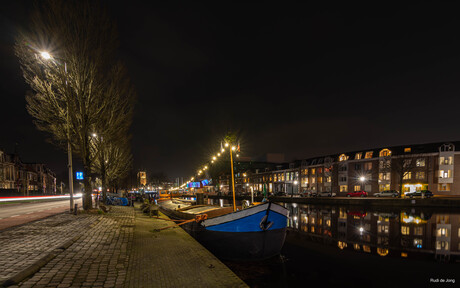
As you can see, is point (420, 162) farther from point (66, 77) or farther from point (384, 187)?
point (66, 77)

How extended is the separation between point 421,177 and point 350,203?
75.9 ft

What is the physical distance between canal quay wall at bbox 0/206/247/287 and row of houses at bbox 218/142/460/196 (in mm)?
41653

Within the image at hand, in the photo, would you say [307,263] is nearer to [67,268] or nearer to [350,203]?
[67,268]

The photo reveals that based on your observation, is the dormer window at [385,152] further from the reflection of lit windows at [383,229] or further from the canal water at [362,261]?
the reflection of lit windows at [383,229]

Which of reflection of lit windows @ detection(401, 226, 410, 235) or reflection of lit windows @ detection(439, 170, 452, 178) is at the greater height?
reflection of lit windows @ detection(439, 170, 452, 178)

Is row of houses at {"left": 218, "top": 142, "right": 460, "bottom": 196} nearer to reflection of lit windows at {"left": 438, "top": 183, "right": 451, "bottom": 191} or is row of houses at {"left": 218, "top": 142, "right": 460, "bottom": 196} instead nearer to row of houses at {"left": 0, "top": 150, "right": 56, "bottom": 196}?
reflection of lit windows at {"left": 438, "top": 183, "right": 451, "bottom": 191}

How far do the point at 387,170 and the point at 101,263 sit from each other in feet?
199

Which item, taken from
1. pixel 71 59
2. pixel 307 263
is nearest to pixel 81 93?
pixel 71 59

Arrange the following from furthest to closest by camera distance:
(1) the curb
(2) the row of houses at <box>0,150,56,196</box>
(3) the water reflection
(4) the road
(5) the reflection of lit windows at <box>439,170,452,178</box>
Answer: (2) the row of houses at <box>0,150,56,196</box> → (5) the reflection of lit windows at <box>439,170,452,178</box> → (4) the road → (3) the water reflection → (1) the curb

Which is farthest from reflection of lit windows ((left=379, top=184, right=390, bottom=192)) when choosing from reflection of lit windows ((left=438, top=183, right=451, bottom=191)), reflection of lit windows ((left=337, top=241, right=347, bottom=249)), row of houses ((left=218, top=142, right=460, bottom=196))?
reflection of lit windows ((left=337, top=241, right=347, bottom=249))

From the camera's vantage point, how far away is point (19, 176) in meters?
67.4

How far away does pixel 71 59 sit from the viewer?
16531mm

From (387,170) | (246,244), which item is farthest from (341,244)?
(387,170)

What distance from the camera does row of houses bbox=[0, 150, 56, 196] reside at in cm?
5184
